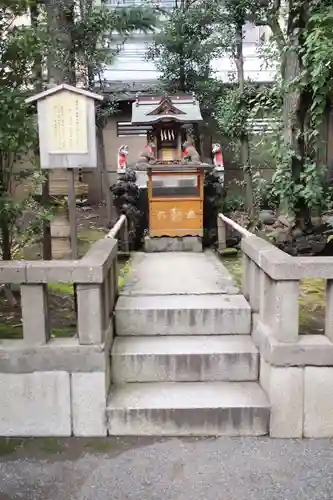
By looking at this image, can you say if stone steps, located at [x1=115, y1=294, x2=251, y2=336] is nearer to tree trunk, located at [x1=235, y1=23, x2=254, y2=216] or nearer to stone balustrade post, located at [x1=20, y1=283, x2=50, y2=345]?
stone balustrade post, located at [x1=20, y1=283, x2=50, y2=345]

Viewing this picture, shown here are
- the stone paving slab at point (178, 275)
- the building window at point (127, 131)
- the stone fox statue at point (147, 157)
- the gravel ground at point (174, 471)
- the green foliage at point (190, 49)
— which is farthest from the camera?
the building window at point (127, 131)

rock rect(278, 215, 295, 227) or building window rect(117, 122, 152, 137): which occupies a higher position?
building window rect(117, 122, 152, 137)

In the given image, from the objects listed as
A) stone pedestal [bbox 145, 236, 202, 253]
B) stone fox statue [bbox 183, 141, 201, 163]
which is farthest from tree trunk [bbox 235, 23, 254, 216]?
stone pedestal [bbox 145, 236, 202, 253]

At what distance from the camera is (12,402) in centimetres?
394

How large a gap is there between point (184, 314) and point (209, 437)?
120cm

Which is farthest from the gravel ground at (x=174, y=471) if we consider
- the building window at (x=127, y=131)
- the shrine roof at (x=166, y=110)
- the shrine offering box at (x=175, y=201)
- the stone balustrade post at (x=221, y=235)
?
the building window at (x=127, y=131)

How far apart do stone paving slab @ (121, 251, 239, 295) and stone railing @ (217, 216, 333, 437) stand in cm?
146

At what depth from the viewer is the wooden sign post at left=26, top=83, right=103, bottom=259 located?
4.58 meters

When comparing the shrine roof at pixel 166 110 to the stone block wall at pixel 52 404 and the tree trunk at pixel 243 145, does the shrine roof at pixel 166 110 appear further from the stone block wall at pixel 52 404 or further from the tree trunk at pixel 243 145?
the stone block wall at pixel 52 404

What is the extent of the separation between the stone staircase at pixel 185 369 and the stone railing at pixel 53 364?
27cm

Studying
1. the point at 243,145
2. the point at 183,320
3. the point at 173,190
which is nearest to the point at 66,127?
the point at 183,320

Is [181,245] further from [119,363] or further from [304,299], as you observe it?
[119,363]

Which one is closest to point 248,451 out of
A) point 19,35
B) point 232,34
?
point 19,35

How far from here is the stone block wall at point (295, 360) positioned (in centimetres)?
379
